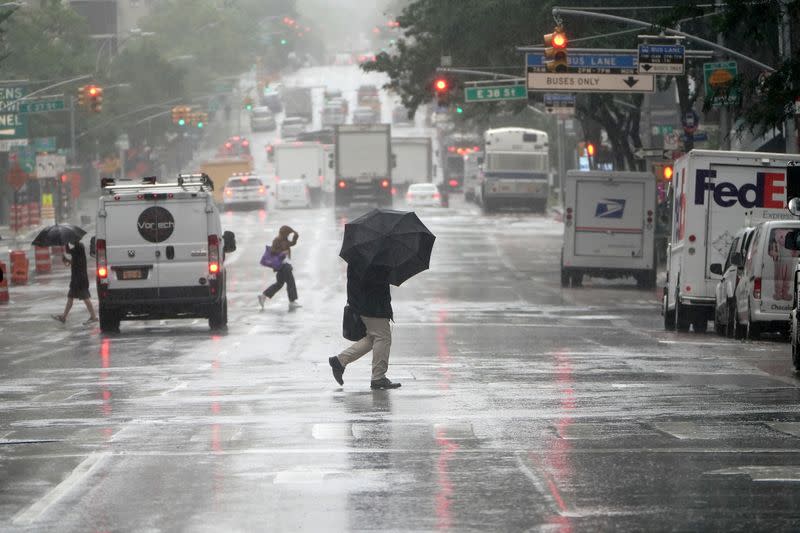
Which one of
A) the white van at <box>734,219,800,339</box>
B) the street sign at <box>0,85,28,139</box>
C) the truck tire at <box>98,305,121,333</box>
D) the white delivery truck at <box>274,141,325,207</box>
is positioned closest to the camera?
the white van at <box>734,219,800,339</box>

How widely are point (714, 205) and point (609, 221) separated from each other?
1380 cm

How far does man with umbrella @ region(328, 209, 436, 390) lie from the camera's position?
56.5 ft

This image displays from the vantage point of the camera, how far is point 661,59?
38.7 m

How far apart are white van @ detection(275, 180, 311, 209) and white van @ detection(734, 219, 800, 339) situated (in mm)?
61828

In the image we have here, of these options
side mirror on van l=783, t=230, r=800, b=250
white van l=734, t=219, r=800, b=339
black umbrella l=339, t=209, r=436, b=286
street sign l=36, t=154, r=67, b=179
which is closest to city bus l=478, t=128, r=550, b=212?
street sign l=36, t=154, r=67, b=179

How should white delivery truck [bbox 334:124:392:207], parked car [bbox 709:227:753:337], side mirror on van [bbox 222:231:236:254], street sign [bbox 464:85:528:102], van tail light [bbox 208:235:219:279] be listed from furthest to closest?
white delivery truck [bbox 334:124:392:207] → street sign [bbox 464:85:528:102] → side mirror on van [bbox 222:231:236:254] → van tail light [bbox 208:235:219:279] → parked car [bbox 709:227:753:337]

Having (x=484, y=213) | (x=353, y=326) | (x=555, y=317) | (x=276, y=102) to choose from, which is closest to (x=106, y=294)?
(x=555, y=317)

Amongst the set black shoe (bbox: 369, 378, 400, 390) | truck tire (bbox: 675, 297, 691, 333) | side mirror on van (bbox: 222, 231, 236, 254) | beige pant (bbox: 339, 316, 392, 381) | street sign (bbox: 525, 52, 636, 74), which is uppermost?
street sign (bbox: 525, 52, 636, 74)

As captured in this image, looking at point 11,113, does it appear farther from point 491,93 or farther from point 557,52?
point 557,52

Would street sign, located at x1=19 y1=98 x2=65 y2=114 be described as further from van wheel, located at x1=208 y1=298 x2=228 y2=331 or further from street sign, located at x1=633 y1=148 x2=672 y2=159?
van wheel, located at x1=208 y1=298 x2=228 y2=331

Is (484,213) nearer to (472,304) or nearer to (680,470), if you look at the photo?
(472,304)

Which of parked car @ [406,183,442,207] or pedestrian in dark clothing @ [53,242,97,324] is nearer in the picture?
pedestrian in dark clothing @ [53,242,97,324]

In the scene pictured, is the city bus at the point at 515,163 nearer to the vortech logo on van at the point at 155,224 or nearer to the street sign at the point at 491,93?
the street sign at the point at 491,93

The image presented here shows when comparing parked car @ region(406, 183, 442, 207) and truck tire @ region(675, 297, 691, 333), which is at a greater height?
truck tire @ region(675, 297, 691, 333)
